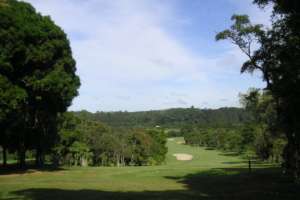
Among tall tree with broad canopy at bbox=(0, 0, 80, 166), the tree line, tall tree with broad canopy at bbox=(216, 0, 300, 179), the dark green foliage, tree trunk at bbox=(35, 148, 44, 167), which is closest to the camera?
tall tree with broad canopy at bbox=(216, 0, 300, 179)

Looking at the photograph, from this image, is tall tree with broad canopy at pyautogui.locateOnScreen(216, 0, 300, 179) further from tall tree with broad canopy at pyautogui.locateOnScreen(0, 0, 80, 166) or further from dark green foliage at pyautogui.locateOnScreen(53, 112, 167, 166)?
dark green foliage at pyautogui.locateOnScreen(53, 112, 167, 166)

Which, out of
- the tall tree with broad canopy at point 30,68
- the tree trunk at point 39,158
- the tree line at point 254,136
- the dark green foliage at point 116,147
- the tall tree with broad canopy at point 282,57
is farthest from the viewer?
the dark green foliage at point 116,147

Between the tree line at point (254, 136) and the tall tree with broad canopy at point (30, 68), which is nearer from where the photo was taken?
the tall tree with broad canopy at point (30, 68)

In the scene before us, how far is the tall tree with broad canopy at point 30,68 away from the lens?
32.7m

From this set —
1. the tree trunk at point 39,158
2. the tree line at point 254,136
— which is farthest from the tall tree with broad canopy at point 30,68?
the tree line at point 254,136

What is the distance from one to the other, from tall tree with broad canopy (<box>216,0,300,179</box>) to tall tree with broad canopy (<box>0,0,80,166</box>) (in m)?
13.8

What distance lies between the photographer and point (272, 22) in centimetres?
2442

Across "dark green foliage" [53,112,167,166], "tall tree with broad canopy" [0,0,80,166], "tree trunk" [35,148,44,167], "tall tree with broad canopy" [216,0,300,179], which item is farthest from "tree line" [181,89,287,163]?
"tree trunk" [35,148,44,167]

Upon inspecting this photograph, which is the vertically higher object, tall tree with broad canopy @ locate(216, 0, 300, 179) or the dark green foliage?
tall tree with broad canopy @ locate(216, 0, 300, 179)

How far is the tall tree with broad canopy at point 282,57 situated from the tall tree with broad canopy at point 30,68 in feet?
45.2

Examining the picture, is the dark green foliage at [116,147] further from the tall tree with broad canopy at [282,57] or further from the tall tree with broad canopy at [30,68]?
the tall tree with broad canopy at [282,57]

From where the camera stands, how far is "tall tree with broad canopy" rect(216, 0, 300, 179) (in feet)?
66.7

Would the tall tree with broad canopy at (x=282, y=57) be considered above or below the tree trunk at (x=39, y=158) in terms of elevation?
above

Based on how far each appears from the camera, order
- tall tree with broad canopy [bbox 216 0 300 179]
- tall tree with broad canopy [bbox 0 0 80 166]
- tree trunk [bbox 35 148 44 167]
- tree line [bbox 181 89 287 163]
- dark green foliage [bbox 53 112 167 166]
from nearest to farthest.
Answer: tall tree with broad canopy [bbox 216 0 300 179]
tall tree with broad canopy [bbox 0 0 80 166]
tree line [bbox 181 89 287 163]
tree trunk [bbox 35 148 44 167]
dark green foliage [bbox 53 112 167 166]
